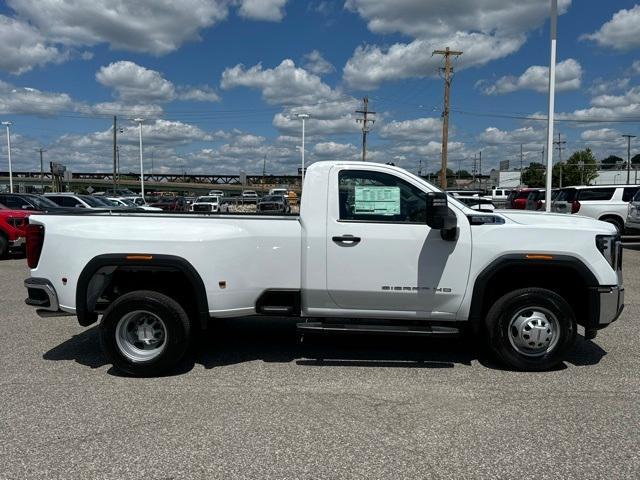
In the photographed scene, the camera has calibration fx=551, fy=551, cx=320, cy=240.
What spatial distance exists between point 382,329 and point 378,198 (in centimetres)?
121

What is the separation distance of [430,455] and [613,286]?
2649 millimetres

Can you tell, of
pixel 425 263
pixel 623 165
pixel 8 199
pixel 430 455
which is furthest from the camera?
pixel 623 165

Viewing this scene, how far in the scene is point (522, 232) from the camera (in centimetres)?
504

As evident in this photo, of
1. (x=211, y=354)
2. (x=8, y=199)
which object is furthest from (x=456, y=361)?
(x=8, y=199)

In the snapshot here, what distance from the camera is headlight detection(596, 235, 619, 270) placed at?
5.08 meters

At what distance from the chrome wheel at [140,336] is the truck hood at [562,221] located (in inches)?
141

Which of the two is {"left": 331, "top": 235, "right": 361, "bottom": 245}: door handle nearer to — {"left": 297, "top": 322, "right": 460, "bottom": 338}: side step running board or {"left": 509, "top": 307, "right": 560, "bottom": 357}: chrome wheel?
{"left": 297, "top": 322, "right": 460, "bottom": 338}: side step running board

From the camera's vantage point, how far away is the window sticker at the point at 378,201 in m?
5.11

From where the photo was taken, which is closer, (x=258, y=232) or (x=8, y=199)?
(x=258, y=232)

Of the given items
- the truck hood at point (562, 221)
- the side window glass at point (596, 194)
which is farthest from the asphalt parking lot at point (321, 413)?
the side window glass at point (596, 194)

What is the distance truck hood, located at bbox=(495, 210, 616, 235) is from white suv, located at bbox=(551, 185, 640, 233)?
12.6m

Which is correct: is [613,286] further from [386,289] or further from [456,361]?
[386,289]

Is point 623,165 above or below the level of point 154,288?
above

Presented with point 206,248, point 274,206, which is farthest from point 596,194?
point 206,248
